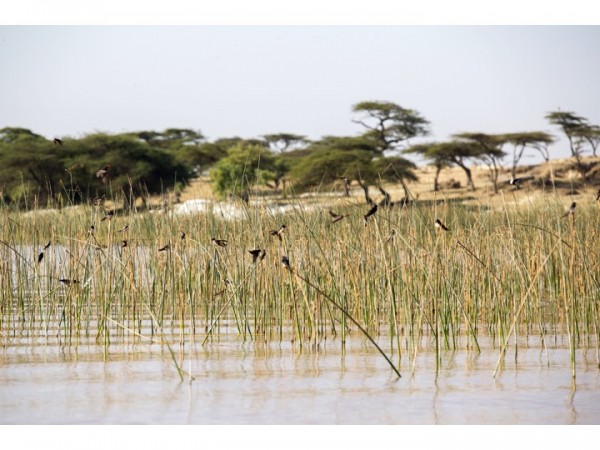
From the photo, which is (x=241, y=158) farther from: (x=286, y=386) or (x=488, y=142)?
(x=286, y=386)

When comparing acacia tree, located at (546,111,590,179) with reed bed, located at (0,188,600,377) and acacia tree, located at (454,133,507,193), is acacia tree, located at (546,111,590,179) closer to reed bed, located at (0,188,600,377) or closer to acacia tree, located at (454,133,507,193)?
acacia tree, located at (454,133,507,193)

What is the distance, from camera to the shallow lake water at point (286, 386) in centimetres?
353

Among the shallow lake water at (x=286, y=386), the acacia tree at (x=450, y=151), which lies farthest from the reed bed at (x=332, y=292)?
the acacia tree at (x=450, y=151)

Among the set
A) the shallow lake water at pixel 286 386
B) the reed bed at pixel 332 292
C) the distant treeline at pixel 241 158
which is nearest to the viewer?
the shallow lake water at pixel 286 386

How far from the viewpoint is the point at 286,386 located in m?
4.01

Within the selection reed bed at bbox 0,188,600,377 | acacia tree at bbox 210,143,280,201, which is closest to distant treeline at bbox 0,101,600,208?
acacia tree at bbox 210,143,280,201

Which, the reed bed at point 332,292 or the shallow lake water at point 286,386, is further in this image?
the reed bed at point 332,292

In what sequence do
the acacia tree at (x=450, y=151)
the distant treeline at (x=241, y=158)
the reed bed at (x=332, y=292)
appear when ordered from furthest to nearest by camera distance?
1. the acacia tree at (x=450, y=151)
2. the distant treeline at (x=241, y=158)
3. the reed bed at (x=332, y=292)

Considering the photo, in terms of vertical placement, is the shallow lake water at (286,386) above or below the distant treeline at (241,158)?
below

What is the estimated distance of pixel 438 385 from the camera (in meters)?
4.02

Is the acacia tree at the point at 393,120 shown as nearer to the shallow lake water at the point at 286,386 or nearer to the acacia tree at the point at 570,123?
the acacia tree at the point at 570,123

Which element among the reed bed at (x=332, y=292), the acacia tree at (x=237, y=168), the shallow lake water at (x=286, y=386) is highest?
the acacia tree at (x=237, y=168)

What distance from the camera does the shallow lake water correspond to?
353cm
